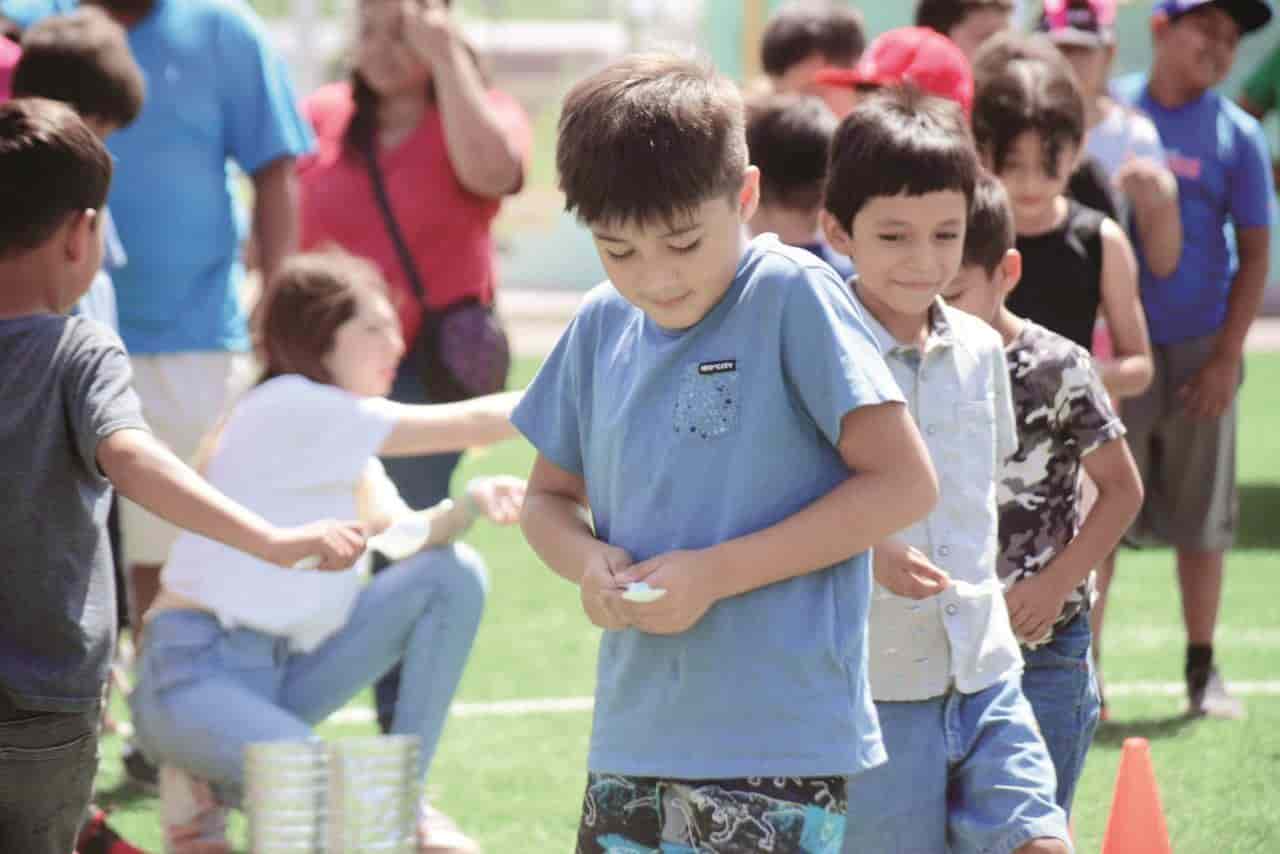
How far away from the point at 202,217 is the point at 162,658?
2.04 metres

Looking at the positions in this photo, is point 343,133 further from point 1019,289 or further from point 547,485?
point 547,485

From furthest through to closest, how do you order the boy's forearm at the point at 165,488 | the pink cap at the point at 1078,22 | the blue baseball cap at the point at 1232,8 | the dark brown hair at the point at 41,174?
the blue baseball cap at the point at 1232,8
the pink cap at the point at 1078,22
the dark brown hair at the point at 41,174
the boy's forearm at the point at 165,488

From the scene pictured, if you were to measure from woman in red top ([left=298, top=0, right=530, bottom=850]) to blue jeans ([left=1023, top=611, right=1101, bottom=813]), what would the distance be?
7.99 ft

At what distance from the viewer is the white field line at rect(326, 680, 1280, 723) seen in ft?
22.5

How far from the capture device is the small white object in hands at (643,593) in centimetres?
291

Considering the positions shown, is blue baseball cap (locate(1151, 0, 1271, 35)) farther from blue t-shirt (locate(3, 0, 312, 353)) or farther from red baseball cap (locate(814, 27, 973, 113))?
blue t-shirt (locate(3, 0, 312, 353))

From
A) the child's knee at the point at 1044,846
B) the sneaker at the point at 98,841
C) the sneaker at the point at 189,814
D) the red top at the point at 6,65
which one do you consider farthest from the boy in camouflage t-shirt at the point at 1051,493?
the red top at the point at 6,65

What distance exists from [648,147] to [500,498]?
162cm

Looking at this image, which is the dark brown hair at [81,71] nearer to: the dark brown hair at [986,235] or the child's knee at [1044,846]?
the dark brown hair at [986,235]

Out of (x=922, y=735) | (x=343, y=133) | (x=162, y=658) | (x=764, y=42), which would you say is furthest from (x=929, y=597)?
(x=764, y=42)

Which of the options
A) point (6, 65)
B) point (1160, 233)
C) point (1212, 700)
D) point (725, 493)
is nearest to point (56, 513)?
point (725, 493)

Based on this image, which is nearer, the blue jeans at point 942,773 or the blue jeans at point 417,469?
the blue jeans at point 942,773

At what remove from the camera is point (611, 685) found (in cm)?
317

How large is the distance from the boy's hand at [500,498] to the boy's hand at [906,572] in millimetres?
1081
